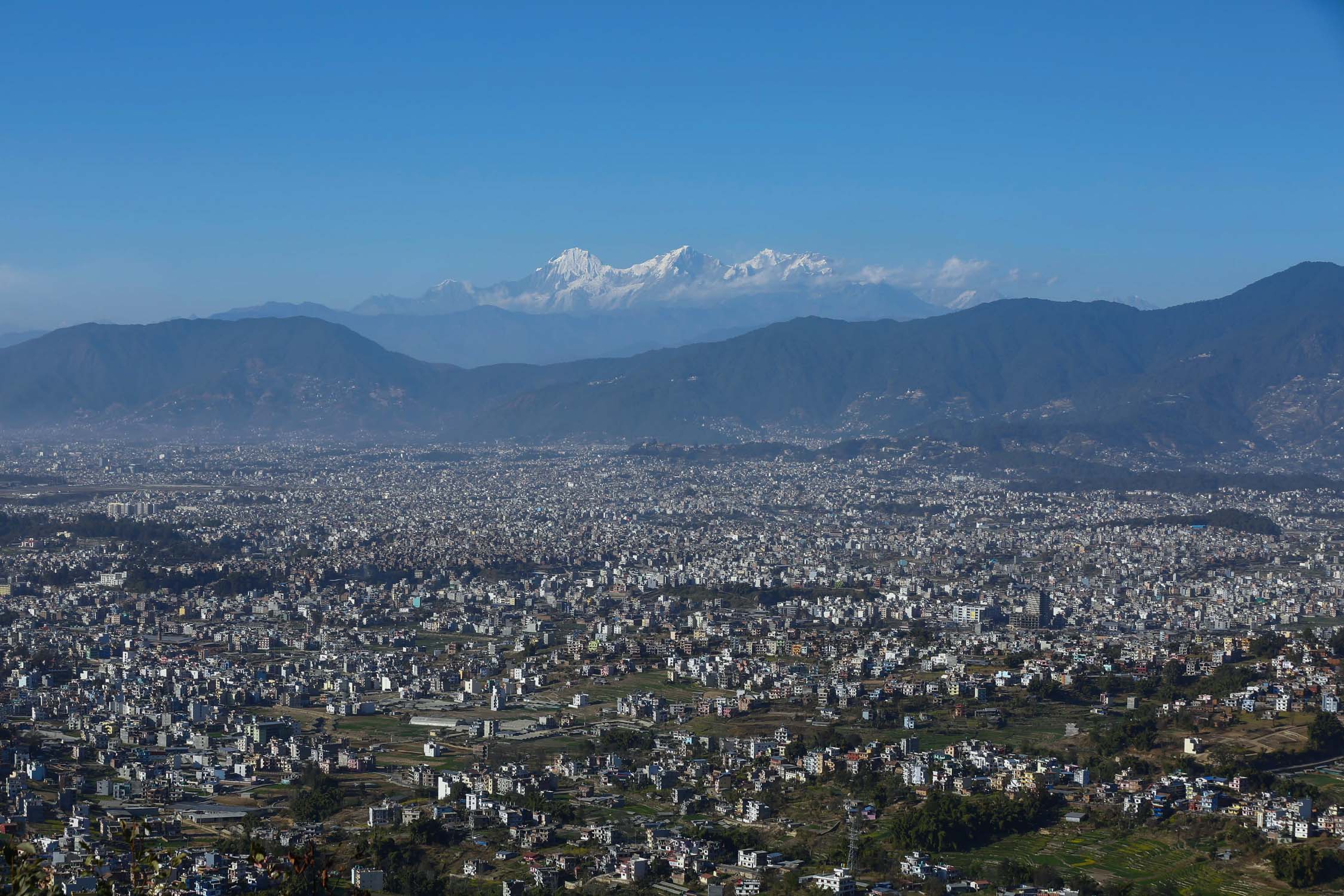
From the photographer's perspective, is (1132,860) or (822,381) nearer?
(1132,860)

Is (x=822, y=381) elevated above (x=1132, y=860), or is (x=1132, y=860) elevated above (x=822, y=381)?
(x=822, y=381)

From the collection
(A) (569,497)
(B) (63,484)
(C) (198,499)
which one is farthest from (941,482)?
(B) (63,484)

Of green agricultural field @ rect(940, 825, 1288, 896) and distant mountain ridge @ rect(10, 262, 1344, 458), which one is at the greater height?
distant mountain ridge @ rect(10, 262, 1344, 458)

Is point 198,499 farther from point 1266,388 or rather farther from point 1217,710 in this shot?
point 1266,388

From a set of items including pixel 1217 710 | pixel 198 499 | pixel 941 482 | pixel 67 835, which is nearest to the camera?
pixel 67 835

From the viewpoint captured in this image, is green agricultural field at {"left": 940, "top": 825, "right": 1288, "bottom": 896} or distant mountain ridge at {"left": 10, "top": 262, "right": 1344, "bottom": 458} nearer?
green agricultural field at {"left": 940, "top": 825, "right": 1288, "bottom": 896}

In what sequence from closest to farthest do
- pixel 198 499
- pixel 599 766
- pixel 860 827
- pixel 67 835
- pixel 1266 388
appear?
1. pixel 67 835
2. pixel 860 827
3. pixel 599 766
4. pixel 198 499
5. pixel 1266 388

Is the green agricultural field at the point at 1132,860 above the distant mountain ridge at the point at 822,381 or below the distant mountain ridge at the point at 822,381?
below

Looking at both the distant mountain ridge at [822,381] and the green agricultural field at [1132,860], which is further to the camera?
the distant mountain ridge at [822,381]
